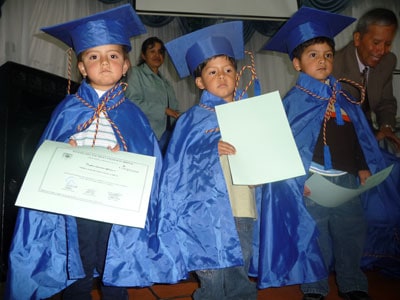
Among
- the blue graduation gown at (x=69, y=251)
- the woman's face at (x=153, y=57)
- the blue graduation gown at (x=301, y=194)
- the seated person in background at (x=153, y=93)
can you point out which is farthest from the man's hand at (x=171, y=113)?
the blue graduation gown at (x=69, y=251)

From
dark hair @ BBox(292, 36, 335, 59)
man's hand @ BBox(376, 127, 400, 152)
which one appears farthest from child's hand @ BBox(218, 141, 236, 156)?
man's hand @ BBox(376, 127, 400, 152)

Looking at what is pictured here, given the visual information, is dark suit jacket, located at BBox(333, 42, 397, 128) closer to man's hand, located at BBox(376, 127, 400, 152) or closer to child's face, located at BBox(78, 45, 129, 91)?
man's hand, located at BBox(376, 127, 400, 152)

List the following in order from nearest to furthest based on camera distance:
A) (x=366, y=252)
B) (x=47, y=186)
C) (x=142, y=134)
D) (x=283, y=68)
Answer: (x=47, y=186), (x=142, y=134), (x=366, y=252), (x=283, y=68)

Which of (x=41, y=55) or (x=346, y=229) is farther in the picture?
(x=41, y=55)

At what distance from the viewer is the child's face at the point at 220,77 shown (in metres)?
1.37

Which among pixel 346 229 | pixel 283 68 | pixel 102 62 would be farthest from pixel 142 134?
pixel 283 68

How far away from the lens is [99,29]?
4.14 ft

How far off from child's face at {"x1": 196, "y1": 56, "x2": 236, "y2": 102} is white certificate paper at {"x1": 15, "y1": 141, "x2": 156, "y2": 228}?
46cm

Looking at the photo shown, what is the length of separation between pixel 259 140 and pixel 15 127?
5.10 feet

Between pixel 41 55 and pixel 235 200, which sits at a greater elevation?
pixel 41 55

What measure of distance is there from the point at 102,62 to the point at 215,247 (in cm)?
84

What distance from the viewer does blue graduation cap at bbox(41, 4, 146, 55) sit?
1.25 m

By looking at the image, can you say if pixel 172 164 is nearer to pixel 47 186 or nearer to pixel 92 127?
pixel 92 127

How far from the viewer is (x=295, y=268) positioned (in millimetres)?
1334
